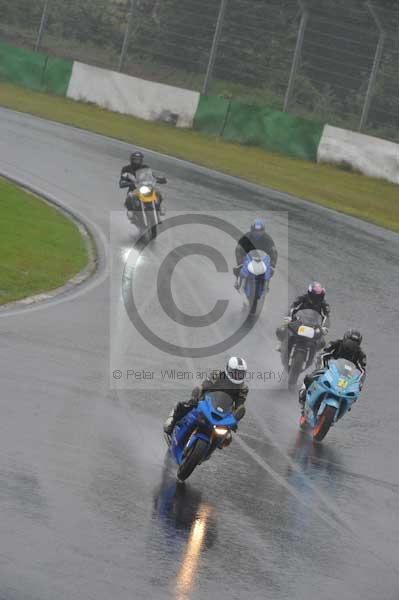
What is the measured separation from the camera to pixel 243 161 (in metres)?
38.0

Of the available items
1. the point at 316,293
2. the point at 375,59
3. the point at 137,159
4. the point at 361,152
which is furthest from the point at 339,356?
the point at 375,59

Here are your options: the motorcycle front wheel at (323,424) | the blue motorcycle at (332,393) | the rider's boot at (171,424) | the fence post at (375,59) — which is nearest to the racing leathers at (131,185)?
the blue motorcycle at (332,393)

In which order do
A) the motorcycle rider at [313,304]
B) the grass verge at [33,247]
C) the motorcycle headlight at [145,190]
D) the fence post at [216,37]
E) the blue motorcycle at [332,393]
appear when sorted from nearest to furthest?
1. the blue motorcycle at [332,393]
2. the motorcycle rider at [313,304]
3. the grass verge at [33,247]
4. the motorcycle headlight at [145,190]
5. the fence post at [216,37]

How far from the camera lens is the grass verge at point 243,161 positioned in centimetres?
3478

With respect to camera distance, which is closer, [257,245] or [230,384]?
[230,384]

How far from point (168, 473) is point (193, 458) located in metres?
0.63

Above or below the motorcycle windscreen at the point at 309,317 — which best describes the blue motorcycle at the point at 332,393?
below

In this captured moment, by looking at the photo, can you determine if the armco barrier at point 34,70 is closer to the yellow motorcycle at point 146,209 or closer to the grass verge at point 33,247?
the grass verge at point 33,247

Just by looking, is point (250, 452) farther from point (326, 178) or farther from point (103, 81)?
point (103, 81)

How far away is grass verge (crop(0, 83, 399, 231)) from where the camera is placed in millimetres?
34781

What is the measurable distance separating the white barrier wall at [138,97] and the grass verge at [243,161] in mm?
427

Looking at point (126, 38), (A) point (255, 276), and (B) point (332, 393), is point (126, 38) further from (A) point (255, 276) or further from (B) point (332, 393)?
(B) point (332, 393)

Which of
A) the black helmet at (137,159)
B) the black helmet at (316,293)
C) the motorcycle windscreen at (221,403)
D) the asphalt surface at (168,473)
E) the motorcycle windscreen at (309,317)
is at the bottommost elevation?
the asphalt surface at (168,473)

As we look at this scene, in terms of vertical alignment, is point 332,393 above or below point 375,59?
below
